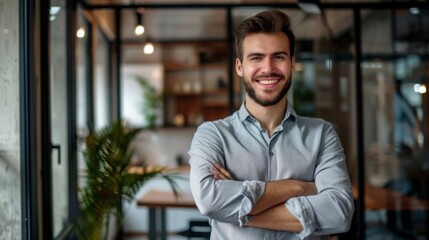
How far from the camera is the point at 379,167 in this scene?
5.68 metres

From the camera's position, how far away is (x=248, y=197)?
1.46 meters

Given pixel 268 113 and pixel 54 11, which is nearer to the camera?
pixel 268 113

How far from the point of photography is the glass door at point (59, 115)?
3.10 meters

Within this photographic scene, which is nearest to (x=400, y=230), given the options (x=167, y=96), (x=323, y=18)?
(x=323, y=18)

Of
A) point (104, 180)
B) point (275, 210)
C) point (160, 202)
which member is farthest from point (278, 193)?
point (160, 202)

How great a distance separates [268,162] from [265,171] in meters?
0.03

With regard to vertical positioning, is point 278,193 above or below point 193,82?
below

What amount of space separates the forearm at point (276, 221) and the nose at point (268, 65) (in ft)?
1.38

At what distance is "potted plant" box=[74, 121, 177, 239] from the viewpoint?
9.35 ft

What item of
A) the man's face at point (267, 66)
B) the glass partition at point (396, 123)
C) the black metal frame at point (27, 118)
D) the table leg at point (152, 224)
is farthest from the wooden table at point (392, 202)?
the man's face at point (267, 66)

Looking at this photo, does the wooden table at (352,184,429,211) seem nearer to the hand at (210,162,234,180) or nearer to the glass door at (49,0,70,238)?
the glass door at (49,0,70,238)

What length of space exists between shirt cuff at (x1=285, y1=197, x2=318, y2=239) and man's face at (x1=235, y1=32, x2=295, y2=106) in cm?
32

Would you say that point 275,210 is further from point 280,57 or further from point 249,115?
point 280,57

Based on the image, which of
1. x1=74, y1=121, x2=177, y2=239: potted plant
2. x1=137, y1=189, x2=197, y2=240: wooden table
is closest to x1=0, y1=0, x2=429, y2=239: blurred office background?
x1=74, y1=121, x2=177, y2=239: potted plant
